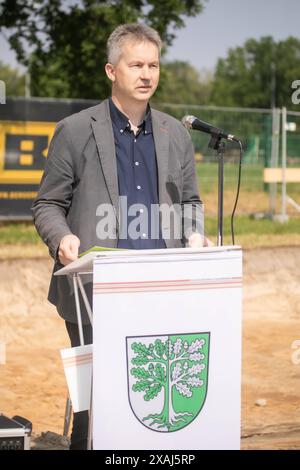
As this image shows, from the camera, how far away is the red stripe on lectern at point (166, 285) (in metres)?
3.21

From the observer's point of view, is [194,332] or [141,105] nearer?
[194,332]

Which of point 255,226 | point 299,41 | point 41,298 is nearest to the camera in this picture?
point 41,298

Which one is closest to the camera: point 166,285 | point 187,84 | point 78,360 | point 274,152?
point 166,285

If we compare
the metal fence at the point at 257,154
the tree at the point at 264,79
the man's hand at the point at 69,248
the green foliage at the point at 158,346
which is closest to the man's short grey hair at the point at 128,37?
the man's hand at the point at 69,248

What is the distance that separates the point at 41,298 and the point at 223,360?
24.5 feet

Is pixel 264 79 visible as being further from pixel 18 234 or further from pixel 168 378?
pixel 168 378

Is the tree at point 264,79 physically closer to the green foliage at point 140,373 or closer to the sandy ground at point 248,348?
the sandy ground at point 248,348

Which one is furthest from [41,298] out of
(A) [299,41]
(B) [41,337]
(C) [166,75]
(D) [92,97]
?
(A) [299,41]

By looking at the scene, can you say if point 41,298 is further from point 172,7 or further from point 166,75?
point 166,75

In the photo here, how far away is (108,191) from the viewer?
12.8ft

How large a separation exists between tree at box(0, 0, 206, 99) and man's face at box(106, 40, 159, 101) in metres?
12.4

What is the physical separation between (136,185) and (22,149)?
994 centimetres

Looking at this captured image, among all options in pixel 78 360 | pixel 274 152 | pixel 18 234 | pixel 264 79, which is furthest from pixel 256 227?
pixel 264 79

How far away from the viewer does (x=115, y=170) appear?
3895 millimetres
